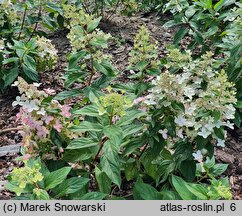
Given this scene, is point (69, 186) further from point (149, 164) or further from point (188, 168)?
point (188, 168)

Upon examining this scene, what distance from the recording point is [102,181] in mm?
2133

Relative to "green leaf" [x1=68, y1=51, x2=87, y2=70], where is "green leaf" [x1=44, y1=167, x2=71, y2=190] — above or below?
below

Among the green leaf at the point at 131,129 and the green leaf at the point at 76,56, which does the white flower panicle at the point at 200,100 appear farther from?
the green leaf at the point at 76,56

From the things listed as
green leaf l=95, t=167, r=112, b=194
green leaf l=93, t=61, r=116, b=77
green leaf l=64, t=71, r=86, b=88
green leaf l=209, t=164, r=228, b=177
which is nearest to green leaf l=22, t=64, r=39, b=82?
green leaf l=64, t=71, r=86, b=88

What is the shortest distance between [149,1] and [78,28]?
2606 mm

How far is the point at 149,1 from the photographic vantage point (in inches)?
189

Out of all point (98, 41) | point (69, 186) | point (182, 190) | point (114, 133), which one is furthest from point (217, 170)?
point (98, 41)

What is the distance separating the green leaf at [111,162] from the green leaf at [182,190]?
0.82 ft

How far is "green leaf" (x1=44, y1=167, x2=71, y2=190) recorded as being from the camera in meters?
1.91

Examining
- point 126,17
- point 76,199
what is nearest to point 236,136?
point 76,199

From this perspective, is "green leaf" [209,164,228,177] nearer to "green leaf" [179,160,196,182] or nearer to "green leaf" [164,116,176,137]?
"green leaf" [179,160,196,182]

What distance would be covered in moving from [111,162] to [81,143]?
192 mm

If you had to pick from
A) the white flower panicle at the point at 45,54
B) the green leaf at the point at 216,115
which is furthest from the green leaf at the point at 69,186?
the white flower panicle at the point at 45,54

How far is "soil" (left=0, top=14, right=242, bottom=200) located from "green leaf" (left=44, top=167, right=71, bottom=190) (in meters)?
0.53
